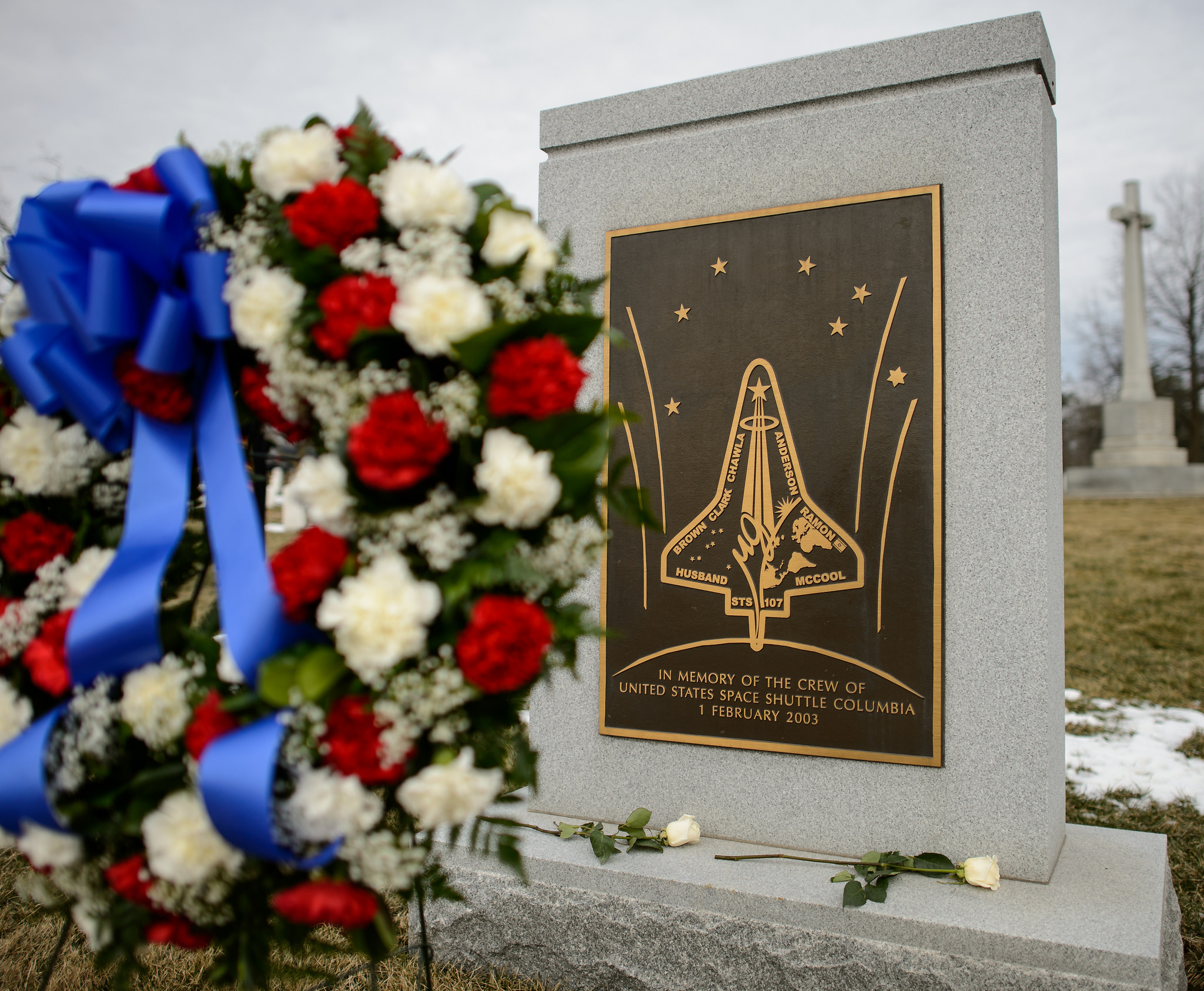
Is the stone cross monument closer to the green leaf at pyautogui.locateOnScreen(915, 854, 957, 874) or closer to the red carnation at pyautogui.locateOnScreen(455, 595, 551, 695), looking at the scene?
Result: the green leaf at pyautogui.locateOnScreen(915, 854, 957, 874)

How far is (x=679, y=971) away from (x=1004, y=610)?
1.35m

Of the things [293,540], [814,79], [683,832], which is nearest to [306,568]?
[293,540]

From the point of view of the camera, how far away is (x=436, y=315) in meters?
1.13

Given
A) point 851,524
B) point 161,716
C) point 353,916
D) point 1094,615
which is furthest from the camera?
point 1094,615

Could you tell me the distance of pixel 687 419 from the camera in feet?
8.79

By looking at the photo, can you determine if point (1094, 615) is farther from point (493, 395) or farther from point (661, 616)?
point (493, 395)

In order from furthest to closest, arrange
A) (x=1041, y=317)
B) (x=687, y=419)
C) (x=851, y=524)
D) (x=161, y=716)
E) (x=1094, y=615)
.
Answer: (x=1094, y=615)
(x=687, y=419)
(x=851, y=524)
(x=1041, y=317)
(x=161, y=716)

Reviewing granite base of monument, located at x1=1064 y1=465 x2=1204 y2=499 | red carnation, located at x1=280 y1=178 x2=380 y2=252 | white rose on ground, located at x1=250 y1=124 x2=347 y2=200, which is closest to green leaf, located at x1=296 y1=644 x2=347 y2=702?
red carnation, located at x1=280 y1=178 x2=380 y2=252

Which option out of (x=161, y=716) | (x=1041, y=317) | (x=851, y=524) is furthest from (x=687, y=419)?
(x=161, y=716)

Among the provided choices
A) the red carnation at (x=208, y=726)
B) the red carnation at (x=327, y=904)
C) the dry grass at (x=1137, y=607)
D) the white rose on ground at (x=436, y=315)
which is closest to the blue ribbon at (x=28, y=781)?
the red carnation at (x=208, y=726)

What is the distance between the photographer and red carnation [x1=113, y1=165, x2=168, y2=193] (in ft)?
4.59

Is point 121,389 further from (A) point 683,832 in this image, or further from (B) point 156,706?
(A) point 683,832

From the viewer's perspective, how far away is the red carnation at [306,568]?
1.10 m

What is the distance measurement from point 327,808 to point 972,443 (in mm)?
1995
